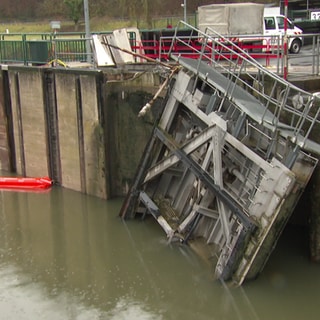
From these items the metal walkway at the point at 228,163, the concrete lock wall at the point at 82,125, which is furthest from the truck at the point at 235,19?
the metal walkway at the point at 228,163

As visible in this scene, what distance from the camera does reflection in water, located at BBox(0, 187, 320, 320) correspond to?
9398 millimetres

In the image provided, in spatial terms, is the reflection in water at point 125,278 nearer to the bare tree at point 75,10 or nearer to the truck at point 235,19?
the truck at point 235,19

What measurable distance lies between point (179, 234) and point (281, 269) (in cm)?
222

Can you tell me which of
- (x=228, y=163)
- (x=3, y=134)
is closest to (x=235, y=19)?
(x=3, y=134)

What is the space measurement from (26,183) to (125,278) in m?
6.73

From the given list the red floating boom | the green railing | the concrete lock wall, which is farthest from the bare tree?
the red floating boom

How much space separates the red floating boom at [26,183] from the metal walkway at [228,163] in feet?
12.5

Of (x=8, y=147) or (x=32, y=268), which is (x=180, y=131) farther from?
(x=8, y=147)

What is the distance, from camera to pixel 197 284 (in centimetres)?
1011

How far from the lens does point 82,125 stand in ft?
49.2

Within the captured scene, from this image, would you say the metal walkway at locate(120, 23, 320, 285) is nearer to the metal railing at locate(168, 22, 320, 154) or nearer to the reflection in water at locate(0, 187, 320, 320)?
the metal railing at locate(168, 22, 320, 154)

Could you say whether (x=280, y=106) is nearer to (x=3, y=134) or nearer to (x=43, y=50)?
(x=43, y=50)

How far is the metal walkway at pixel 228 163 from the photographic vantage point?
30.2 feet

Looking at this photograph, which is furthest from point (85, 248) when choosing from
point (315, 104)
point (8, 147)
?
point (8, 147)
